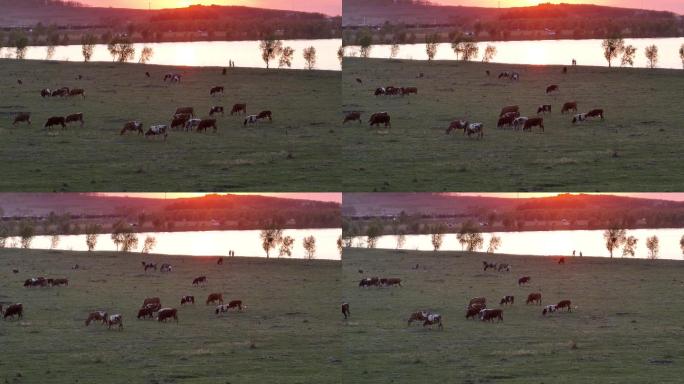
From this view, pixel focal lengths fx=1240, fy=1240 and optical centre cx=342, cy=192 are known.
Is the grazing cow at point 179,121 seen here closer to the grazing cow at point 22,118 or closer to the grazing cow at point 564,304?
the grazing cow at point 22,118

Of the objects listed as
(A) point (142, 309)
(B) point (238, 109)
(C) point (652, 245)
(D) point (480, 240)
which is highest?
(B) point (238, 109)

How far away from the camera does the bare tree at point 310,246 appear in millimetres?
33662

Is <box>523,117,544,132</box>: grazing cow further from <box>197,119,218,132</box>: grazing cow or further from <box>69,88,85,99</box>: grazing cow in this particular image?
<box>69,88,85,99</box>: grazing cow

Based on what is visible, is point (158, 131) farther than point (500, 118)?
No

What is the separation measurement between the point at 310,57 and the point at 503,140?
11.0 meters

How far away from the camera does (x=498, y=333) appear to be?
26766 millimetres

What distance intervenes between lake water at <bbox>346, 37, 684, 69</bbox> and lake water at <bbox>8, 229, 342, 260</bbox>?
8.36 m

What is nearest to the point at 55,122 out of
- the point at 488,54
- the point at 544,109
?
the point at 544,109

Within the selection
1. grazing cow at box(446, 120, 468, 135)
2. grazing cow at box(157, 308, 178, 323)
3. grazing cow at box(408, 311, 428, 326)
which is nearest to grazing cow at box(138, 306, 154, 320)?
grazing cow at box(157, 308, 178, 323)

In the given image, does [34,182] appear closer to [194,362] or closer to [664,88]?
[194,362]

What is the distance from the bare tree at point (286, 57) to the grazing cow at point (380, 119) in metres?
8.38

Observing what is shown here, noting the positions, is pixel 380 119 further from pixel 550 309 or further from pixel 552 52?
pixel 552 52

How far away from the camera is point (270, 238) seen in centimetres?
3722

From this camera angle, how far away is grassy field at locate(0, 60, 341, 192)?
28359 millimetres
